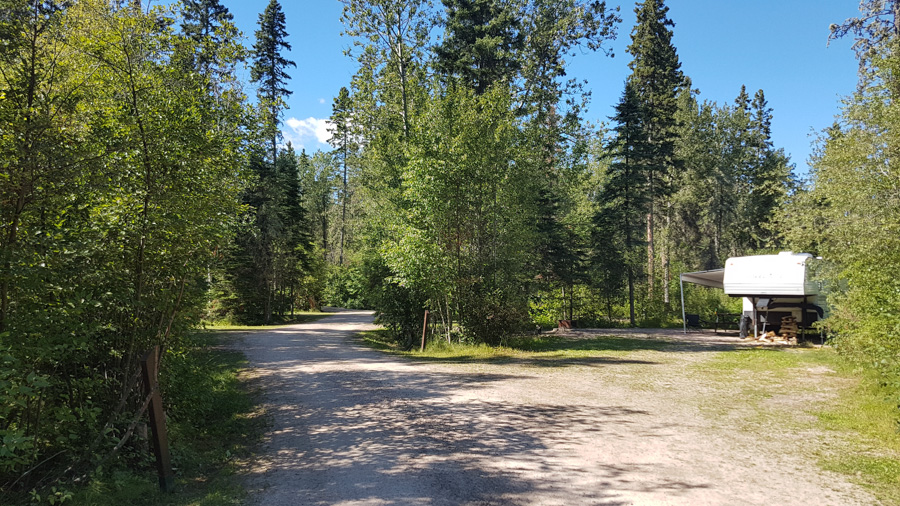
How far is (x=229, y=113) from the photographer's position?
631 cm

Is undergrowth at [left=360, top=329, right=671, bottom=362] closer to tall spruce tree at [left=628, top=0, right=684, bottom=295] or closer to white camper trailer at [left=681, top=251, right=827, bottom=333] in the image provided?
white camper trailer at [left=681, top=251, right=827, bottom=333]

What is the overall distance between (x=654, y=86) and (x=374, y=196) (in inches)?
848

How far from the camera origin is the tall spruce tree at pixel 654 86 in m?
30.6

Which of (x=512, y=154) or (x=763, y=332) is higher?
(x=512, y=154)

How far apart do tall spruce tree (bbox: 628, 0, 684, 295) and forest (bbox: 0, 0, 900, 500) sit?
0.18 meters

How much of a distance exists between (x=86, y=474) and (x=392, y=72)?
19.4 m

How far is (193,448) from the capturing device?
18.8ft

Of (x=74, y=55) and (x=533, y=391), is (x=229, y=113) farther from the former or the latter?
(x=533, y=391)

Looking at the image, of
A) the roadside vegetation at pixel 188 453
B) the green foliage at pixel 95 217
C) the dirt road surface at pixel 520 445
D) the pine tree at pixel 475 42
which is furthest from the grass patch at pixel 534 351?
the pine tree at pixel 475 42

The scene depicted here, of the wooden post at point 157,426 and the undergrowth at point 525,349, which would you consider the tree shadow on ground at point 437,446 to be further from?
the undergrowth at point 525,349

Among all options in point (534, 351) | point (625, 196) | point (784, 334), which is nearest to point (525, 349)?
point (534, 351)

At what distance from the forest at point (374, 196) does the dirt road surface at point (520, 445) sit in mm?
1833

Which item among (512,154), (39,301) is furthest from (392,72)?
(39,301)

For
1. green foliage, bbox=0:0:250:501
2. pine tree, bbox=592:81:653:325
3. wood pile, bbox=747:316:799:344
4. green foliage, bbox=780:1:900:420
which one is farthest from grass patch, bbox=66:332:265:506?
pine tree, bbox=592:81:653:325
